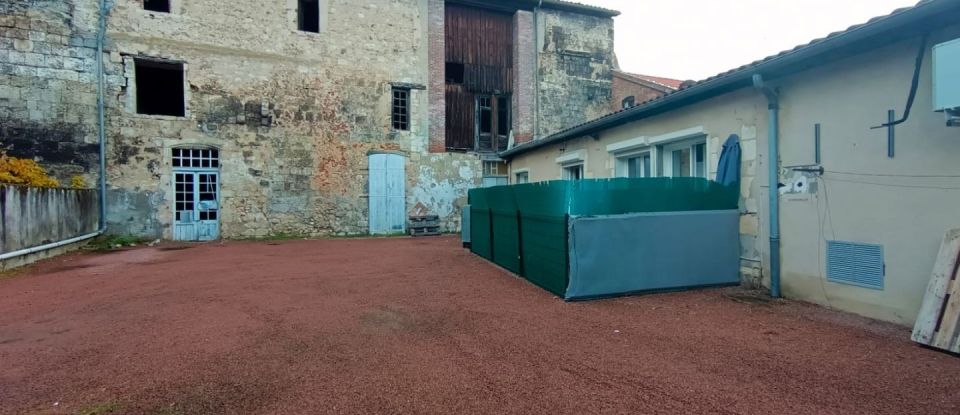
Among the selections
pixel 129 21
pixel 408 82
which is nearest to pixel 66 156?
pixel 129 21

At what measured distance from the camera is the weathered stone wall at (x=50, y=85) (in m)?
11.0

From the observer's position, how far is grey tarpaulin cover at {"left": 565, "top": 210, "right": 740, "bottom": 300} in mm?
5113

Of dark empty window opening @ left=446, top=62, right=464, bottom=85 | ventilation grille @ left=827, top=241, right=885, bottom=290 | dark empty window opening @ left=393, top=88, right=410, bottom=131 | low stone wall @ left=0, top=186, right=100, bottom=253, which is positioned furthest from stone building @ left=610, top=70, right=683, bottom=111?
low stone wall @ left=0, top=186, right=100, bottom=253

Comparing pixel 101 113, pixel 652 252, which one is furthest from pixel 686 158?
pixel 101 113

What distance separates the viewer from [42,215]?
8.62 meters

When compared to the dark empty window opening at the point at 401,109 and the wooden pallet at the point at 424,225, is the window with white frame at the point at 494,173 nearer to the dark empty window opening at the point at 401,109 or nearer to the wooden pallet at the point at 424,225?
the wooden pallet at the point at 424,225

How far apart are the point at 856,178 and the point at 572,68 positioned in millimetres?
13661

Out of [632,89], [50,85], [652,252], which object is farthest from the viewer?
[632,89]

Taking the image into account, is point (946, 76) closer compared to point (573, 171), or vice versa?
point (946, 76)

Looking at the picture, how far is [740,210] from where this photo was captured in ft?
18.8

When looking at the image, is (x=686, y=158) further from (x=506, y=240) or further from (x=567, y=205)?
(x=506, y=240)

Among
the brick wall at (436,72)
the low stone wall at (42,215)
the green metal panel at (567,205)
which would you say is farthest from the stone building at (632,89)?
the low stone wall at (42,215)

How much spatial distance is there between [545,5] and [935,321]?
15.5 meters

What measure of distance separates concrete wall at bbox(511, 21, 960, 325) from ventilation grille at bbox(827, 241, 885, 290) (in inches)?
2.4
